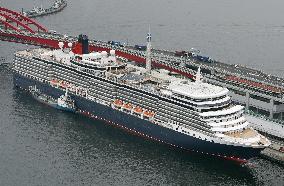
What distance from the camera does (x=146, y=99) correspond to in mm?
91000

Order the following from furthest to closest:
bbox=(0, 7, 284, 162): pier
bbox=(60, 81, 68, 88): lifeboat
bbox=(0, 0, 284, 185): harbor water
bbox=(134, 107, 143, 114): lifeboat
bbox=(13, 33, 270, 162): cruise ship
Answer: bbox=(60, 81, 68, 88): lifeboat < bbox=(0, 7, 284, 162): pier < bbox=(134, 107, 143, 114): lifeboat < bbox=(13, 33, 270, 162): cruise ship < bbox=(0, 0, 284, 185): harbor water

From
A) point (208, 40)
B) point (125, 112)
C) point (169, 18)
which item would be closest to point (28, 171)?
point (125, 112)

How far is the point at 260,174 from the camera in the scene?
259ft

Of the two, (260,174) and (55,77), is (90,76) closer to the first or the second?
(55,77)

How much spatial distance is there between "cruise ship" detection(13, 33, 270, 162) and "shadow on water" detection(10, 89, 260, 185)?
6.79 ft

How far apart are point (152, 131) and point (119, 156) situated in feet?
27.1

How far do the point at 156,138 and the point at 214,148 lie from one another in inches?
426

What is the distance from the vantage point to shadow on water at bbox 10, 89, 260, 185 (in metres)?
78.1

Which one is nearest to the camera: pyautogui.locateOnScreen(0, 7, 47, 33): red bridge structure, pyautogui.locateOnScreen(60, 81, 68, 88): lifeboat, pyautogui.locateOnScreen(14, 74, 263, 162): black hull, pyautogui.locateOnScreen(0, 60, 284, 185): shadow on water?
pyautogui.locateOnScreen(0, 60, 284, 185): shadow on water

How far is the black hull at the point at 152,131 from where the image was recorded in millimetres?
81375

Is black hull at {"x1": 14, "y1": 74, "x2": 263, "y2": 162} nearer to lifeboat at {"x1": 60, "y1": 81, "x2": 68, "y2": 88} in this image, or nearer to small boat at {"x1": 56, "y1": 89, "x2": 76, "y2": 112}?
small boat at {"x1": 56, "y1": 89, "x2": 76, "y2": 112}

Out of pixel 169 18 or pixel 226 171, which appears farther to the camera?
pixel 169 18

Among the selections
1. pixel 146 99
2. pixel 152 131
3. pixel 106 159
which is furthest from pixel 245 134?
pixel 106 159

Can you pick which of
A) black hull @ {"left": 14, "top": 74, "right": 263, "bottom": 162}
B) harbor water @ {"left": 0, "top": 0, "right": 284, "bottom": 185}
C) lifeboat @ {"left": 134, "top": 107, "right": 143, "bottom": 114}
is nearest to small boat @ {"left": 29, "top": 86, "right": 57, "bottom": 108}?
black hull @ {"left": 14, "top": 74, "right": 263, "bottom": 162}
